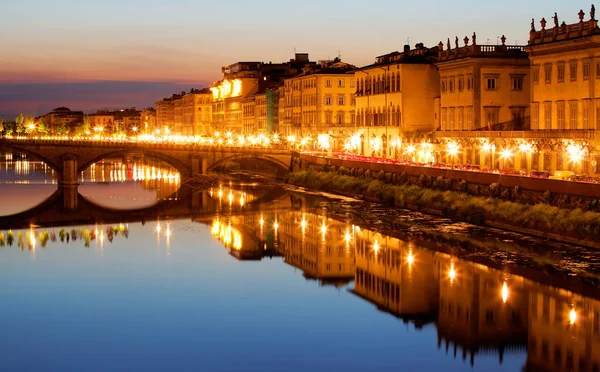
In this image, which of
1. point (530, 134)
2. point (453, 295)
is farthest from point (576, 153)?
point (453, 295)

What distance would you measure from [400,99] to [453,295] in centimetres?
4448

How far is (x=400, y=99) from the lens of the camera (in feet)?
262

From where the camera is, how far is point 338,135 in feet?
332

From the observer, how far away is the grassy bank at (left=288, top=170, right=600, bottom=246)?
43.6 m

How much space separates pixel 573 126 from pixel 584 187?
11883 mm

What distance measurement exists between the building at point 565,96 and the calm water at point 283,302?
8.00m

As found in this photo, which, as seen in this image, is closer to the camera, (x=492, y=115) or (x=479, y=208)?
(x=479, y=208)

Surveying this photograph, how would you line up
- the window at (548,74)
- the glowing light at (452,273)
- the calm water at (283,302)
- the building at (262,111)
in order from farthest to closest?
the building at (262,111) → the window at (548,74) → the glowing light at (452,273) → the calm water at (283,302)

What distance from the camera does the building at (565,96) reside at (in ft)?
175

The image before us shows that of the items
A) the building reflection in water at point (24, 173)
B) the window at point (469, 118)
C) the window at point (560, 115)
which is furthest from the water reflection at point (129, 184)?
the window at point (560, 115)

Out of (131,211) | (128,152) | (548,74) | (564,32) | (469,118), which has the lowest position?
(131,211)

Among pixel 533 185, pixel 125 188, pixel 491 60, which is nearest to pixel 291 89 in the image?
pixel 125 188

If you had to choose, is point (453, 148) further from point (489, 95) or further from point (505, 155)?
point (505, 155)

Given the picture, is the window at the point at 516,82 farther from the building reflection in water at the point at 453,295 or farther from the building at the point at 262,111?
the building at the point at 262,111
